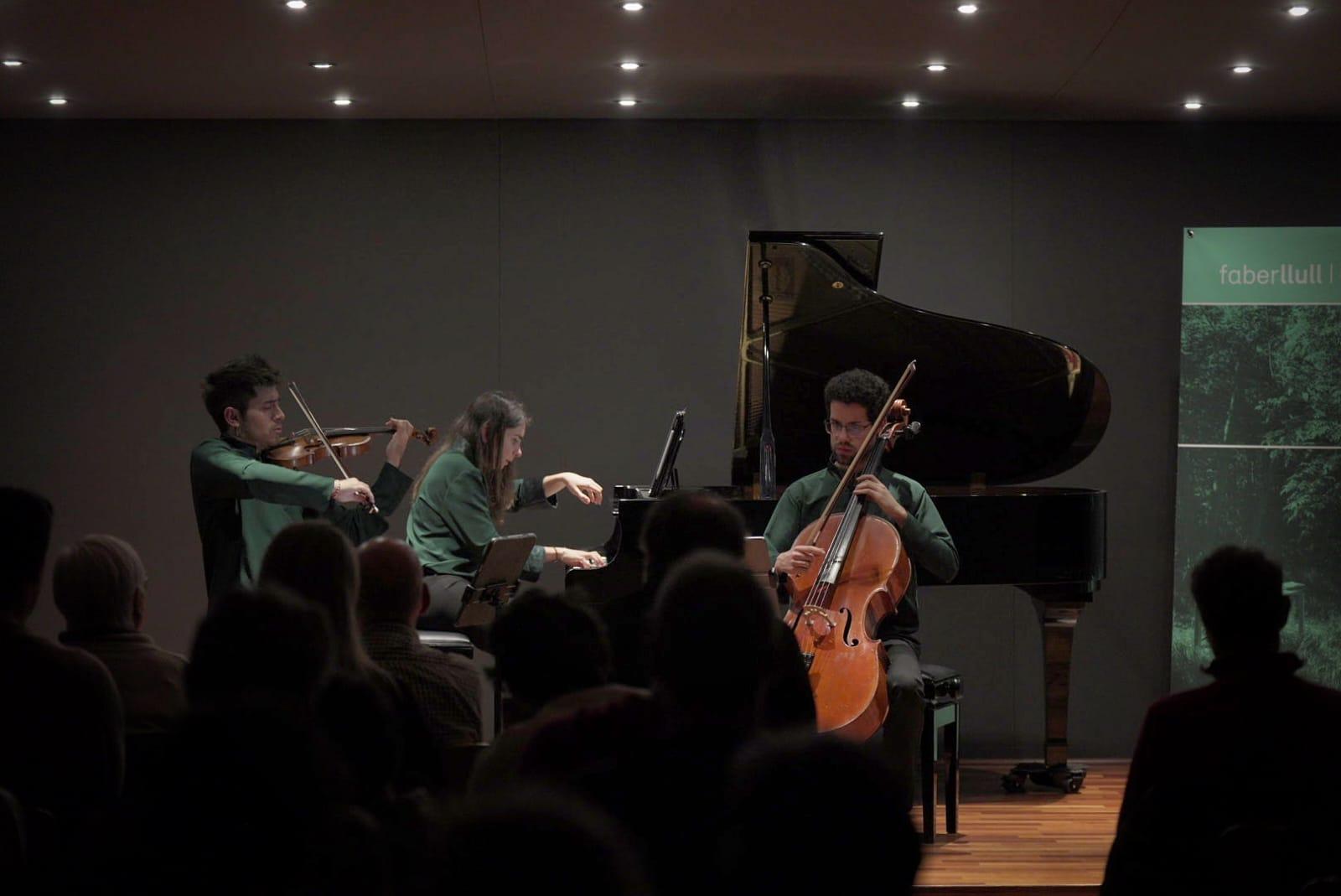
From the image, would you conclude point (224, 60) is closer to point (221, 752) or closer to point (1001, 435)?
point (1001, 435)

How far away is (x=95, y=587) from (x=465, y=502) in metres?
2.30

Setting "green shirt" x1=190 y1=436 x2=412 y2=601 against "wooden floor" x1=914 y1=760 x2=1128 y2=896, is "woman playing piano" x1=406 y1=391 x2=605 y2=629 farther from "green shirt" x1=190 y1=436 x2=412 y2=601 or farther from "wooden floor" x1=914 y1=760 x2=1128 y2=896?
"wooden floor" x1=914 y1=760 x2=1128 y2=896

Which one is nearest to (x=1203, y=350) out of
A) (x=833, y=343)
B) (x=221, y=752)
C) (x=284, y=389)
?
(x=833, y=343)

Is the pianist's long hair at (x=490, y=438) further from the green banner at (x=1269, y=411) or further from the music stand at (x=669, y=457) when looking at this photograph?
the green banner at (x=1269, y=411)

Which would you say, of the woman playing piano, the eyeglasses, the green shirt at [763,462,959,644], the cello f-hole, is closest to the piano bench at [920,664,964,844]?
the green shirt at [763,462,959,644]

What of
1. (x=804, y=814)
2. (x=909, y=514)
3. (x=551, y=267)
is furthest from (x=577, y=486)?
(x=804, y=814)

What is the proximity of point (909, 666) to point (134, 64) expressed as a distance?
136 inches

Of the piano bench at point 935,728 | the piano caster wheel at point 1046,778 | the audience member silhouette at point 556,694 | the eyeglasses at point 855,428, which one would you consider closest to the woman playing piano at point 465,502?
the eyeglasses at point 855,428

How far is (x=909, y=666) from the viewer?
14.6ft

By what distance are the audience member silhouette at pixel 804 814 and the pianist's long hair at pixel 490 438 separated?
4.00 m

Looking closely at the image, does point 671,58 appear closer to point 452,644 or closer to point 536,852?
point 452,644

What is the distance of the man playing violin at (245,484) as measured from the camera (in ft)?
15.2

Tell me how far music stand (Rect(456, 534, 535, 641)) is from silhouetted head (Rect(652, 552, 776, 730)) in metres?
2.08

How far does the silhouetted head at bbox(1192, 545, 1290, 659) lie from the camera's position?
7.71 ft
